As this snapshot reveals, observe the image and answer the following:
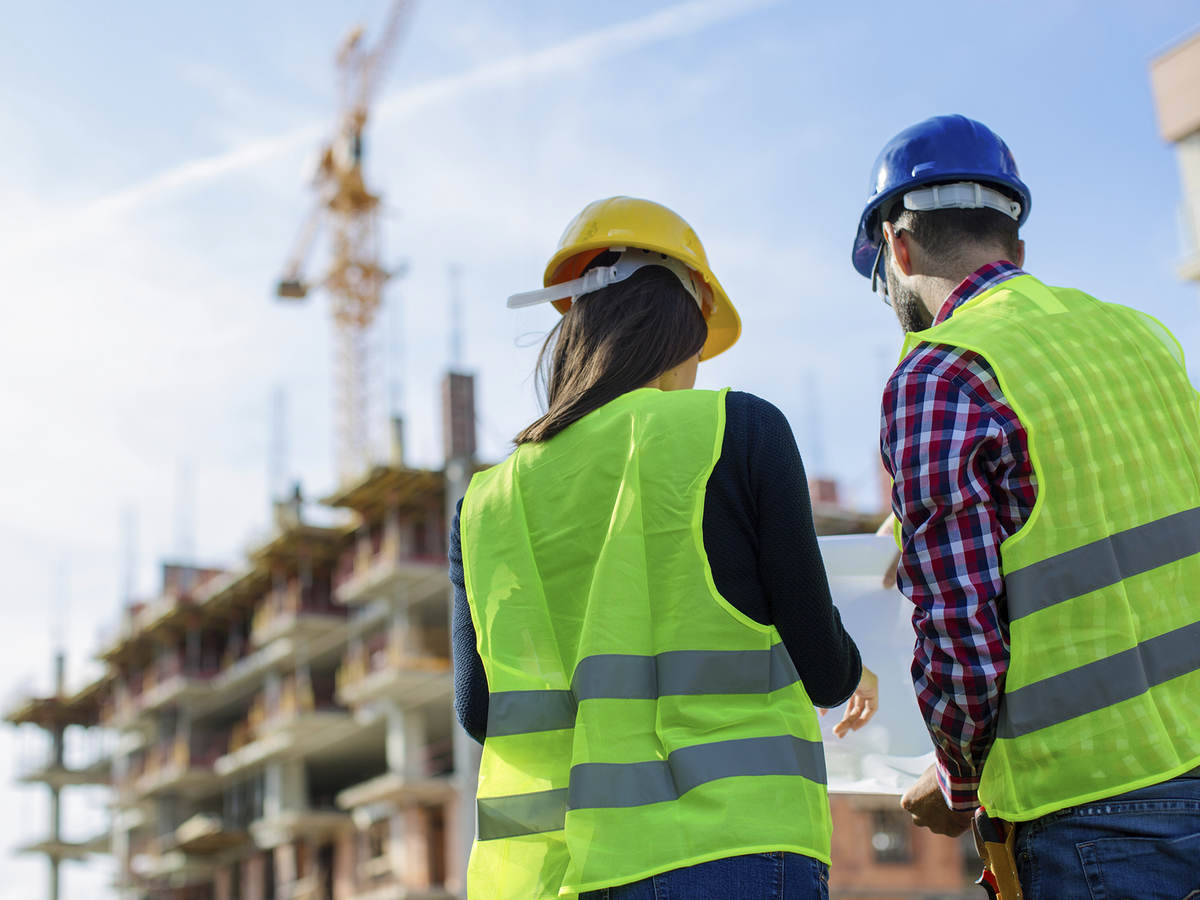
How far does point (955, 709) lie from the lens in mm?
2314

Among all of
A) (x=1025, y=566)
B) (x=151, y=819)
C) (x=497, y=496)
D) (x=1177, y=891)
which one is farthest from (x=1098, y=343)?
(x=151, y=819)

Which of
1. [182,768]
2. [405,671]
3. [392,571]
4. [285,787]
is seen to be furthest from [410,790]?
[182,768]

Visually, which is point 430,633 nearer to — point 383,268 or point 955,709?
point 383,268

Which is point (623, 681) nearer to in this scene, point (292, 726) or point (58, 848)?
point (292, 726)

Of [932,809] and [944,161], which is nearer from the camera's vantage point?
[932,809]

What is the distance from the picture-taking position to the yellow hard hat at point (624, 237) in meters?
2.77

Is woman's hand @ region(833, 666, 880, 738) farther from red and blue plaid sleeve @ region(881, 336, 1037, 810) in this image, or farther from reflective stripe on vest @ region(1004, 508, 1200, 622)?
reflective stripe on vest @ region(1004, 508, 1200, 622)

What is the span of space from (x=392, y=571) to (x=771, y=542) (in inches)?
1326

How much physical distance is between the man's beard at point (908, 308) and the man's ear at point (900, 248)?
4 centimetres

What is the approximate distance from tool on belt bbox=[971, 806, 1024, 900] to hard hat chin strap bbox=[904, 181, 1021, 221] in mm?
1145

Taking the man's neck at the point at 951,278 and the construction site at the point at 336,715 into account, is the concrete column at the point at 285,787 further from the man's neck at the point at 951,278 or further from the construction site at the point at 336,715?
the man's neck at the point at 951,278

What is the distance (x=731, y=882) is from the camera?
200 centimetres

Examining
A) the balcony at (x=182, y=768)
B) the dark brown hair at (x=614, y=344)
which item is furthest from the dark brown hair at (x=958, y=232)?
the balcony at (x=182, y=768)

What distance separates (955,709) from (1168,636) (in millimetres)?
348
